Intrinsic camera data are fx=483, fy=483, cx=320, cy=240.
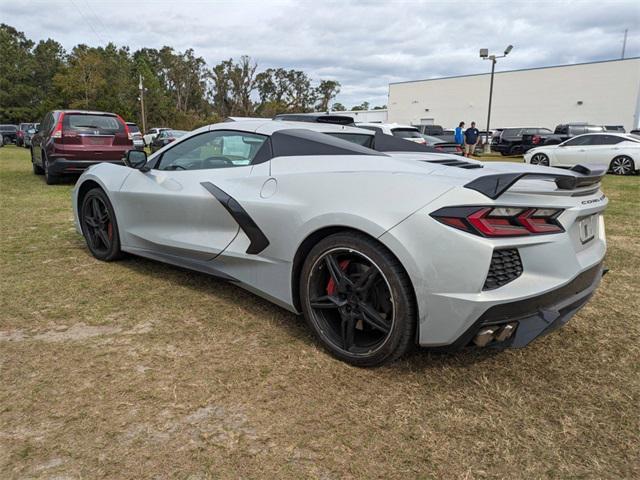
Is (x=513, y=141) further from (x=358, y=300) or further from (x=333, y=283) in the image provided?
(x=358, y=300)

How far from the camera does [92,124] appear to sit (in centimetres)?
961

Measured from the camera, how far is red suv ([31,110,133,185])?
30.5 feet

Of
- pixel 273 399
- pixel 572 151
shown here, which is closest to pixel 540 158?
pixel 572 151

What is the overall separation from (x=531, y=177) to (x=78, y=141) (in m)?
9.21

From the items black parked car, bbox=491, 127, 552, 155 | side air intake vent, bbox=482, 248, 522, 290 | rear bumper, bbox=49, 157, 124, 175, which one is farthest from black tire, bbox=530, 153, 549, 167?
side air intake vent, bbox=482, 248, 522, 290

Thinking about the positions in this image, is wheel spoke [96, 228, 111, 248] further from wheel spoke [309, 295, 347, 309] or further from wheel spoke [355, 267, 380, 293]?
wheel spoke [355, 267, 380, 293]

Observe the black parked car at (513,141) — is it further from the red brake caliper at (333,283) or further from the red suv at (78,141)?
the red brake caliper at (333,283)

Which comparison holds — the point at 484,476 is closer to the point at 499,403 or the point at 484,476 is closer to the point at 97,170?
the point at 499,403

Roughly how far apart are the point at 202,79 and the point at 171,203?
83.6 m

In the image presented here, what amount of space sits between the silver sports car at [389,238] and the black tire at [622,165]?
14299mm

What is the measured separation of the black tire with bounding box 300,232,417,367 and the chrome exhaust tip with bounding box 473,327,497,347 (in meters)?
0.29

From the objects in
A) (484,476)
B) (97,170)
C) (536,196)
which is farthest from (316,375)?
(97,170)

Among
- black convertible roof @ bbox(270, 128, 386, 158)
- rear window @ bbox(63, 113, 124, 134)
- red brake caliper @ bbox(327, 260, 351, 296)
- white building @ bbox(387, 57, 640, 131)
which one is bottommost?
red brake caliper @ bbox(327, 260, 351, 296)

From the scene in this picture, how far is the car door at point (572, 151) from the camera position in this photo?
49.7 ft
